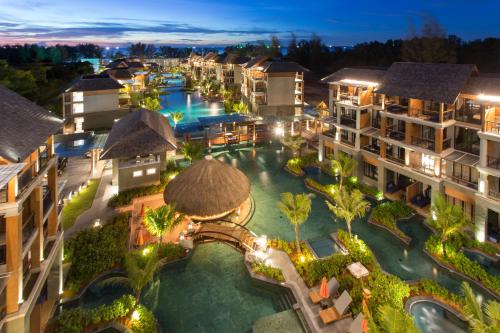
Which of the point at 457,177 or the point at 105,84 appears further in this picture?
the point at 105,84

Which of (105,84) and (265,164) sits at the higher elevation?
(105,84)

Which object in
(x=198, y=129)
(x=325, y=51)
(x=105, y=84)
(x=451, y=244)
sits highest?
(x=325, y=51)

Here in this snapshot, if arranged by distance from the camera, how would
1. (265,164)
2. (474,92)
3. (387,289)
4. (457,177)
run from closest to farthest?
(387,289) < (474,92) < (457,177) < (265,164)

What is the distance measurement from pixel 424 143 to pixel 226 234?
748 inches

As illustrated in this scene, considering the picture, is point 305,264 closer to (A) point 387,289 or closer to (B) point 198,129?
(A) point 387,289

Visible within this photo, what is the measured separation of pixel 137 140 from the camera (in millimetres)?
32594

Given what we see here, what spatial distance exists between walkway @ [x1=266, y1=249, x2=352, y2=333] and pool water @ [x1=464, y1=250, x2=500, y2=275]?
11.6 meters

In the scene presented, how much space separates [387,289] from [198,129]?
39.9 metres

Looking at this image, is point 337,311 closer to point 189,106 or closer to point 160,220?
point 160,220

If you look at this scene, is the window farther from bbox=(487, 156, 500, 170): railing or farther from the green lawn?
the green lawn

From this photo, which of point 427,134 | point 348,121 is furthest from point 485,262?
point 348,121

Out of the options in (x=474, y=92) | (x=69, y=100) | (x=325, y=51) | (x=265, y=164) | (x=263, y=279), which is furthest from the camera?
(x=325, y=51)

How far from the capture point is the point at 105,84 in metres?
53.7

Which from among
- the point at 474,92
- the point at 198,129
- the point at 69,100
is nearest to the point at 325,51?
the point at 198,129
